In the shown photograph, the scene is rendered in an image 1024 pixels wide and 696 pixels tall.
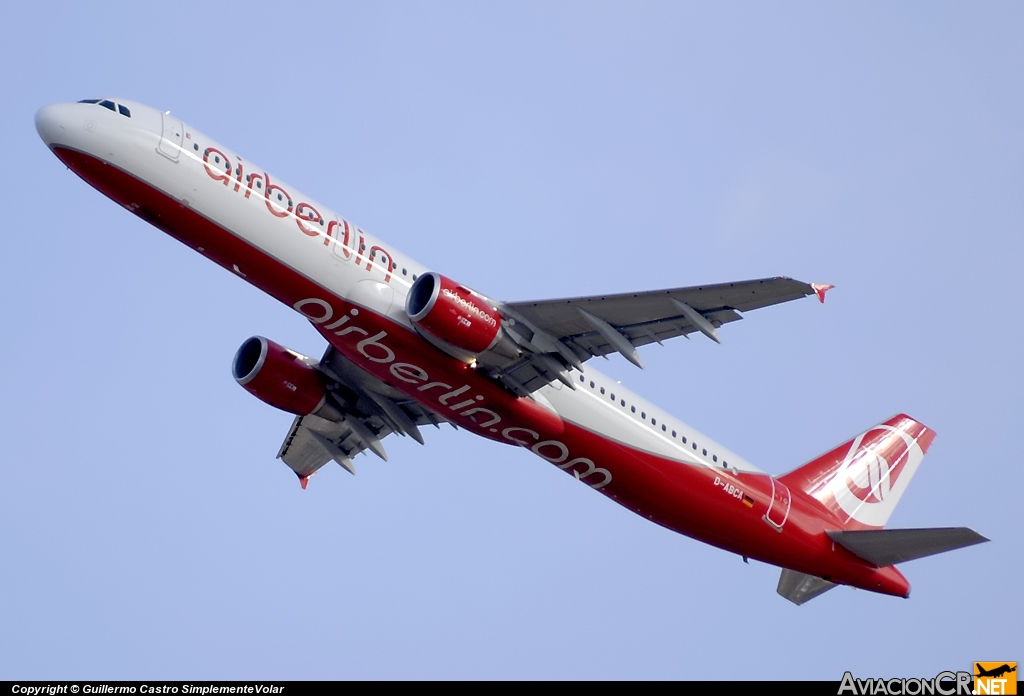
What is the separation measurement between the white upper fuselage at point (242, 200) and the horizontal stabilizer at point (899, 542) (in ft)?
33.2

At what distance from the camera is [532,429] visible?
3281 cm

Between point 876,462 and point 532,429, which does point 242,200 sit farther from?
point 876,462

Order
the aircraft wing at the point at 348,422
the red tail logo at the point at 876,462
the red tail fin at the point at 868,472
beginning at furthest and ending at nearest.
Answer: the red tail logo at the point at 876,462, the red tail fin at the point at 868,472, the aircraft wing at the point at 348,422

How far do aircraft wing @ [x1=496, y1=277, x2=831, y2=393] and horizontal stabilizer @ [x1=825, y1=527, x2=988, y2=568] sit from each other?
9206mm

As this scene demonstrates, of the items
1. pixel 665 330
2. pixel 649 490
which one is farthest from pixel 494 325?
pixel 649 490

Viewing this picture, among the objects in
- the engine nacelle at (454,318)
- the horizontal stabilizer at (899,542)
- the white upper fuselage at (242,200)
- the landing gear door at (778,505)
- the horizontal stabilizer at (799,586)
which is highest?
the white upper fuselage at (242,200)

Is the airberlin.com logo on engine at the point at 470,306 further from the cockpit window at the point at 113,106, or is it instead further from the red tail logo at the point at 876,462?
the red tail logo at the point at 876,462

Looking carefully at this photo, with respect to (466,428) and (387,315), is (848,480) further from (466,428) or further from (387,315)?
(387,315)

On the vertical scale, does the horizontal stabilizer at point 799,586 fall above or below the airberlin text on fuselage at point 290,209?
below

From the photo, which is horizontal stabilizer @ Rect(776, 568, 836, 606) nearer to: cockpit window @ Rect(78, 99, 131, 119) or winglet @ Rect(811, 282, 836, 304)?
winglet @ Rect(811, 282, 836, 304)

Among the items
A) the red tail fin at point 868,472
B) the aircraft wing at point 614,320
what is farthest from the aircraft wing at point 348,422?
the red tail fin at point 868,472

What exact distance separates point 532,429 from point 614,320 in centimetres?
391

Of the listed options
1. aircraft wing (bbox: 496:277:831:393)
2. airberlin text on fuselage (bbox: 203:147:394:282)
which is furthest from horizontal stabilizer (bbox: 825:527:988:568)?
airberlin text on fuselage (bbox: 203:147:394:282)

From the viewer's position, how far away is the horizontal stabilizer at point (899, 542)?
33.7 meters
